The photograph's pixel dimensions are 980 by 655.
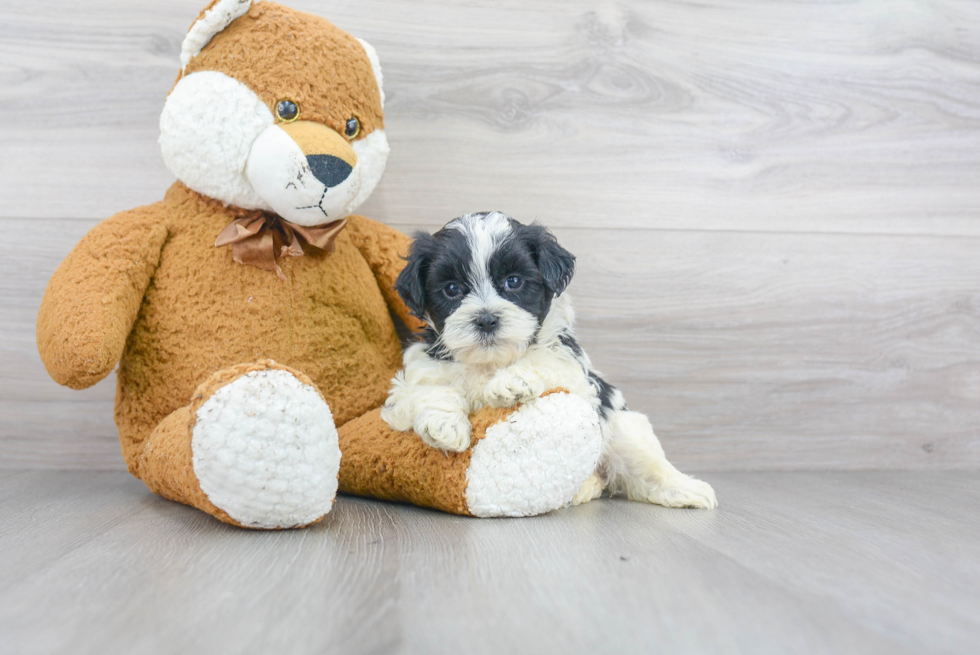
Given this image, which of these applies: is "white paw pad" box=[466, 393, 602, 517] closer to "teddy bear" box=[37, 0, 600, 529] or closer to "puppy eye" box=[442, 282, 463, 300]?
"teddy bear" box=[37, 0, 600, 529]

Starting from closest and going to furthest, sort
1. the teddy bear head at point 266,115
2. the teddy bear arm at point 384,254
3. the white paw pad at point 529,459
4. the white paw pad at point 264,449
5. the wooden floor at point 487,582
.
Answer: the wooden floor at point 487,582 < the white paw pad at point 264,449 < the white paw pad at point 529,459 < the teddy bear head at point 266,115 < the teddy bear arm at point 384,254

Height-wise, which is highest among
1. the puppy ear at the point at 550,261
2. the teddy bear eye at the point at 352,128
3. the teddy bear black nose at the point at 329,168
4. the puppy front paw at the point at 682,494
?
the teddy bear eye at the point at 352,128

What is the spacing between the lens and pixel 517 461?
3.84ft

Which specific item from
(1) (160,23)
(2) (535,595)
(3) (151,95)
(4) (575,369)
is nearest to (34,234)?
(3) (151,95)

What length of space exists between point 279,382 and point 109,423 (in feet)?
3.10

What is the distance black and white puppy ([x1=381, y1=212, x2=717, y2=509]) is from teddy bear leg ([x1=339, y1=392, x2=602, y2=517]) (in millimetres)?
30

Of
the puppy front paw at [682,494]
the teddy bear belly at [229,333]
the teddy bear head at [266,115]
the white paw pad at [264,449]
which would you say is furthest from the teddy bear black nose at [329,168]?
the puppy front paw at [682,494]

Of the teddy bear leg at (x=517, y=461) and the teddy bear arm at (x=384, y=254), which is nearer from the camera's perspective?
the teddy bear leg at (x=517, y=461)

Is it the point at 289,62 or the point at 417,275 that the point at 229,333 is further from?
the point at 289,62

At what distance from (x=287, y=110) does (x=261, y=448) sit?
64 cm

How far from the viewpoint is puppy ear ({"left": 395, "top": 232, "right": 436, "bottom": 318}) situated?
1317mm

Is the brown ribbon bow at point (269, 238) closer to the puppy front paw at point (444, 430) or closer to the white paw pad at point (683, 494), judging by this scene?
the puppy front paw at point (444, 430)

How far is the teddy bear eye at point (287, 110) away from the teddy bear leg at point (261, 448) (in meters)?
0.52

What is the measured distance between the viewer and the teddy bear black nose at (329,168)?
1.26 meters
